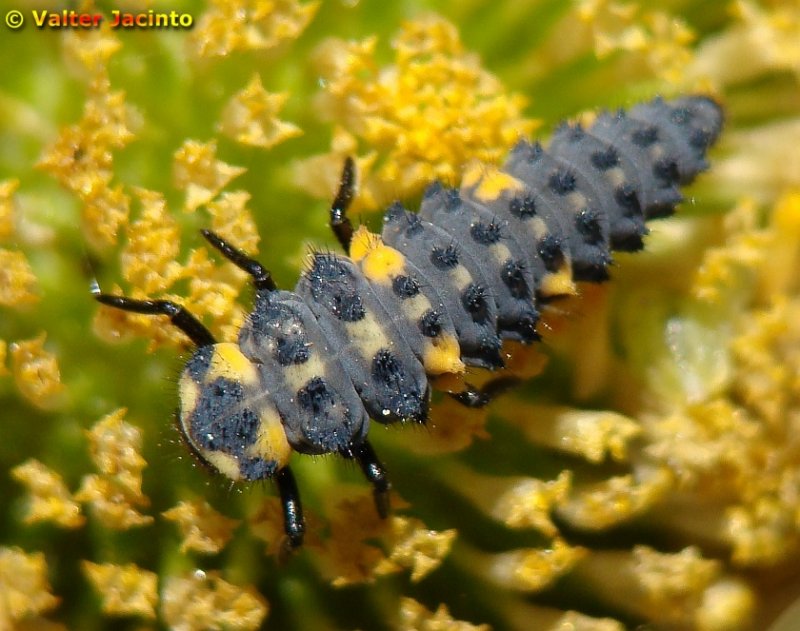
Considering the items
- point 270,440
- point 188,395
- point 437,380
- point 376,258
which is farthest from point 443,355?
point 188,395

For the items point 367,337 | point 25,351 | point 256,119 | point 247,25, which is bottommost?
point 25,351

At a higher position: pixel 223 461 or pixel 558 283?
pixel 558 283

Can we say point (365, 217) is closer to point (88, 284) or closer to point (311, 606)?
point (88, 284)

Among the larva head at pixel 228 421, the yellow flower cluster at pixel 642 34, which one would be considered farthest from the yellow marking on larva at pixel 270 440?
the yellow flower cluster at pixel 642 34

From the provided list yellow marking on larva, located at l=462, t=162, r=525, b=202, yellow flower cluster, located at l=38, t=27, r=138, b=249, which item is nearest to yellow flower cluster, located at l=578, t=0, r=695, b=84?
yellow marking on larva, located at l=462, t=162, r=525, b=202

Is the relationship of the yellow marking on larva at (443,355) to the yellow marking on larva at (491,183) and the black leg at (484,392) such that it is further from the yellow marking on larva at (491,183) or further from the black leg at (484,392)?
the yellow marking on larva at (491,183)

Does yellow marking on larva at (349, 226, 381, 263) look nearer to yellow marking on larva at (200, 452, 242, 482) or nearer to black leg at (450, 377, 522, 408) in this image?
black leg at (450, 377, 522, 408)

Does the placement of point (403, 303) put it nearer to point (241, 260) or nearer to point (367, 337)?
point (367, 337)
